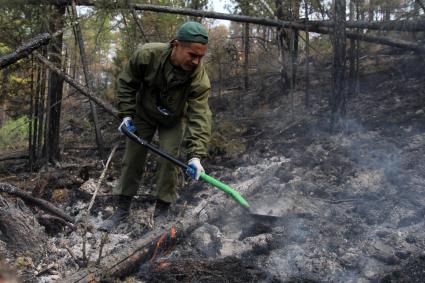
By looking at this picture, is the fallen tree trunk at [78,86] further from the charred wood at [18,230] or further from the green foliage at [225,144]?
the charred wood at [18,230]

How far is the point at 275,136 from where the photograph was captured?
348 inches

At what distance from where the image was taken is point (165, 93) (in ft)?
14.4

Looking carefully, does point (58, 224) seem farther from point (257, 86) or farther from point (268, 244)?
point (257, 86)

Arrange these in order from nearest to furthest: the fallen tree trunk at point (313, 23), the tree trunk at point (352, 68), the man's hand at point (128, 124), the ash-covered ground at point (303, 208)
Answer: the ash-covered ground at point (303, 208), the man's hand at point (128, 124), the fallen tree trunk at point (313, 23), the tree trunk at point (352, 68)

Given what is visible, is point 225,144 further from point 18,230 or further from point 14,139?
point 14,139

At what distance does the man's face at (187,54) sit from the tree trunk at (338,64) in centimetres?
484

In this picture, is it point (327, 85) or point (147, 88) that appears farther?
point (327, 85)

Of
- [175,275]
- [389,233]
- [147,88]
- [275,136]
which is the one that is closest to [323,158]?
[275,136]

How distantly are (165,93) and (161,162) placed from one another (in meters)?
0.82

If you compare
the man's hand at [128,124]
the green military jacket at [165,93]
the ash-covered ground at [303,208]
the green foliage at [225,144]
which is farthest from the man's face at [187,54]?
the green foliage at [225,144]

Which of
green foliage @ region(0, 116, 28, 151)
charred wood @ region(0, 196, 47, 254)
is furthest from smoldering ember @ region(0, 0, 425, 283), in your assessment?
green foliage @ region(0, 116, 28, 151)

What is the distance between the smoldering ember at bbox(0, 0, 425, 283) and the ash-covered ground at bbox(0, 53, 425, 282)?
23 mm

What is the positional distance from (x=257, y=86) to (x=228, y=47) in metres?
2.10

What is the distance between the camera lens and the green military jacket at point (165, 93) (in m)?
4.26
